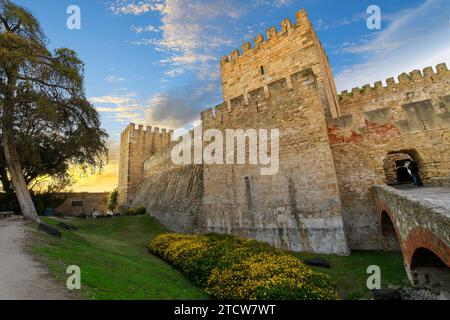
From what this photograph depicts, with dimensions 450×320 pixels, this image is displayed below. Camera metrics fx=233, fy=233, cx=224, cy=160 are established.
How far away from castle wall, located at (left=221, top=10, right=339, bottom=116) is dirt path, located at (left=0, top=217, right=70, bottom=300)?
12677 millimetres

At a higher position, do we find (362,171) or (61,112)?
(61,112)

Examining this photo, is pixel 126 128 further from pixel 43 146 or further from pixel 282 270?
pixel 282 270

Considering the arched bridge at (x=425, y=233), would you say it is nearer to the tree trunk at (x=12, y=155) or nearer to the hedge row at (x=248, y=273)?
the hedge row at (x=248, y=273)

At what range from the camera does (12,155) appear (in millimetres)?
12188

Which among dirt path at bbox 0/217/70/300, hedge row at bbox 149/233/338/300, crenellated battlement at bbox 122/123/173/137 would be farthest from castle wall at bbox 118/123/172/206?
dirt path at bbox 0/217/70/300

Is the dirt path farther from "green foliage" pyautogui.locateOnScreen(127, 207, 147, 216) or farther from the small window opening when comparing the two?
the small window opening

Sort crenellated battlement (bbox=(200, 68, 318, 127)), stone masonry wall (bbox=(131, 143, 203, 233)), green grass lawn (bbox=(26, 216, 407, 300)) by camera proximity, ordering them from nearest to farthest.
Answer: green grass lawn (bbox=(26, 216, 407, 300))
crenellated battlement (bbox=(200, 68, 318, 127))
stone masonry wall (bbox=(131, 143, 203, 233))

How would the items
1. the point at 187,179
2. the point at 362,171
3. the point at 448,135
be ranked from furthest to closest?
the point at 187,179 < the point at 362,171 < the point at 448,135

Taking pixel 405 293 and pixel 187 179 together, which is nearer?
pixel 405 293

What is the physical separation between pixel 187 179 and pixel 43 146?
423 inches

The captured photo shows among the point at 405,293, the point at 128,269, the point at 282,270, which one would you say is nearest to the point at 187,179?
the point at 128,269

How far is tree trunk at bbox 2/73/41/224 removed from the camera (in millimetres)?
11734

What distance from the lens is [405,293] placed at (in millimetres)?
6613
